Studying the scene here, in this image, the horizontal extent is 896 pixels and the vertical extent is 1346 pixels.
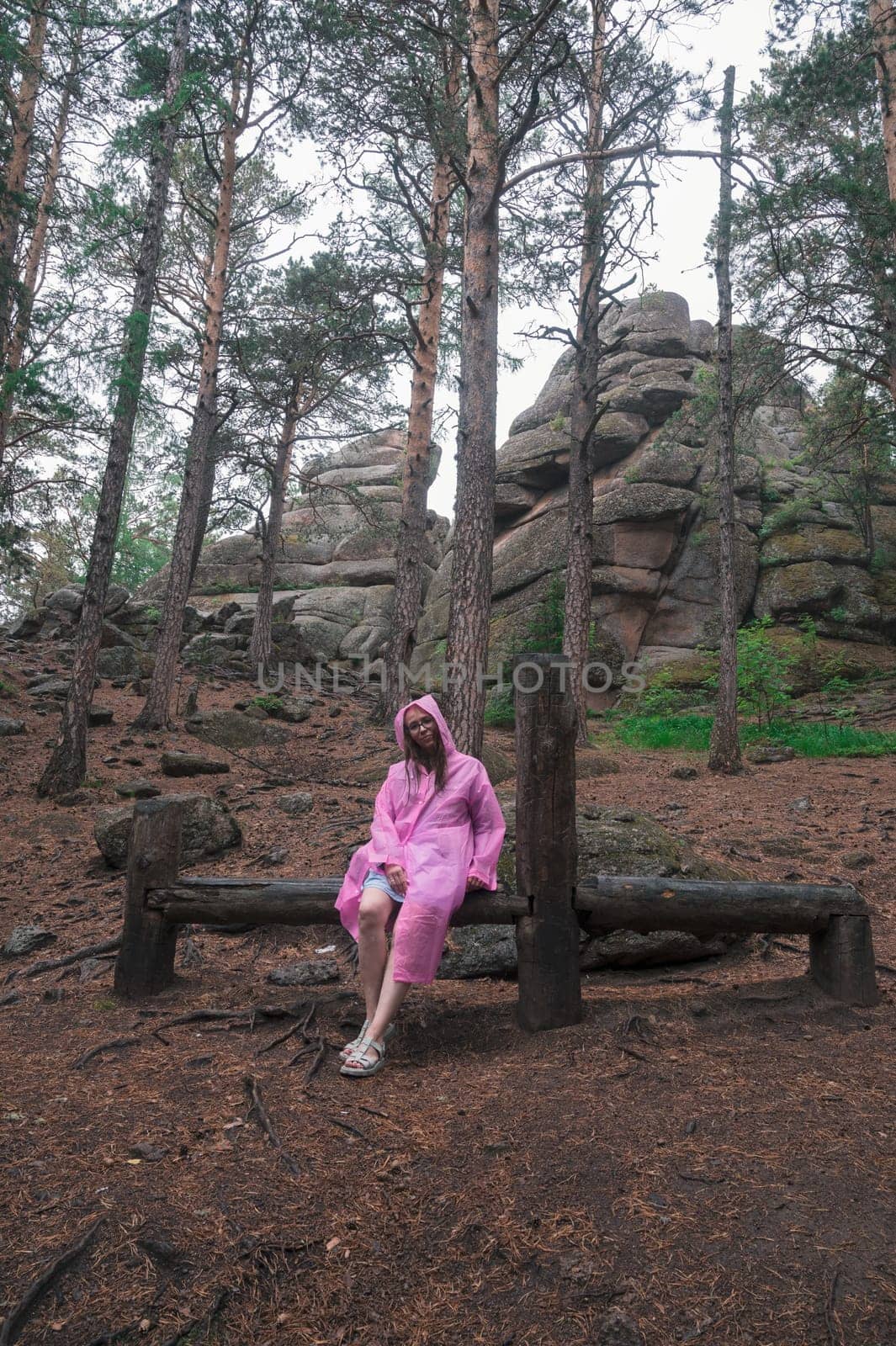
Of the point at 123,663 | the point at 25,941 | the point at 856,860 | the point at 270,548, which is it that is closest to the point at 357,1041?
the point at 25,941

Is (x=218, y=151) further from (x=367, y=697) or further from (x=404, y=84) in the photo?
(x=367, y=697)

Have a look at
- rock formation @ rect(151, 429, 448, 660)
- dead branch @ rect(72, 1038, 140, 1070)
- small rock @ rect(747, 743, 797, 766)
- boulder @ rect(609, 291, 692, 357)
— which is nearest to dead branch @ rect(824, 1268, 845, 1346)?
dead branch @ rect(72, 1038, 140, 1070)

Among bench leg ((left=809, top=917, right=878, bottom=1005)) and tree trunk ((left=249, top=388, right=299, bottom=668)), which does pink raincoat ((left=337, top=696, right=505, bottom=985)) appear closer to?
bench leg ((left=809, top=917, right=878, bottom=1005))

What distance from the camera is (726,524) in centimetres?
1191

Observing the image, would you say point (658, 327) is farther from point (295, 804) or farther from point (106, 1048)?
point (106, 1048)

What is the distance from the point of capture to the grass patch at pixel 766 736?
11727mm

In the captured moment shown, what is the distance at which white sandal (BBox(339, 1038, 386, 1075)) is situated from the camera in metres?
3.59

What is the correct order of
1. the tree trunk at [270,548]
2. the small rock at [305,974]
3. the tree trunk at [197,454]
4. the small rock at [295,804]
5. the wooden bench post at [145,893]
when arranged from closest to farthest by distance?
the wooden bench post at [145,893]
the small rock at [305,974]
the small rock at [295,804]
the tree trunk at [197,454]
the tree trunk at [270,548]

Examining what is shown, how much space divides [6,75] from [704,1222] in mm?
14970

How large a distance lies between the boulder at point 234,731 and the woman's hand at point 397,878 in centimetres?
871

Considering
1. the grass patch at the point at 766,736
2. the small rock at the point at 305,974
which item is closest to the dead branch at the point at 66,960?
the small rock at the point at 305,974

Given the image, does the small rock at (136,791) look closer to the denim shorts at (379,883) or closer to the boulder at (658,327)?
the denim shorts at (379,883)

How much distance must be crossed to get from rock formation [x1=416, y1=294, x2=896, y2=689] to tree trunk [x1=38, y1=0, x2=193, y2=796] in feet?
33.0

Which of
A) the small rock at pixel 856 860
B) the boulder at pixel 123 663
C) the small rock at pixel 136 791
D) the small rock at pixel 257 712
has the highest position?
the boulder at pixel 123 663
